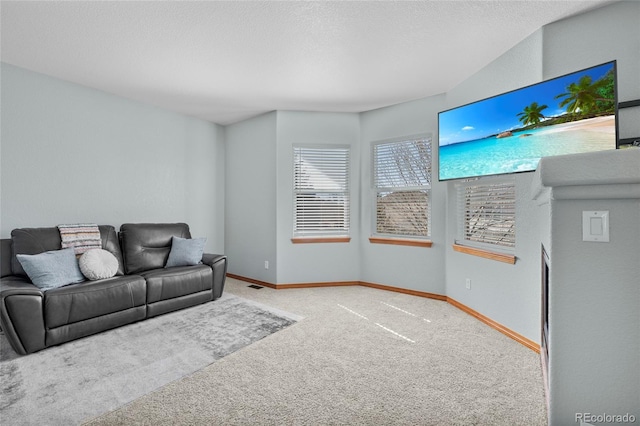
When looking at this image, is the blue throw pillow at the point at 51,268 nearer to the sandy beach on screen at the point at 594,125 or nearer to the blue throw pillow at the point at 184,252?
the blue throw pillow at the point at 184,252

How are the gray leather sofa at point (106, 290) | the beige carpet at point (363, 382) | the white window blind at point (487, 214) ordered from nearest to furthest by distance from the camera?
the beige carpet at point (363, 382), the gray leather sofa at point (106, 290), the white window blind at point (487, 214)

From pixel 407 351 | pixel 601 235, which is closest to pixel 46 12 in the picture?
pixel 601 235

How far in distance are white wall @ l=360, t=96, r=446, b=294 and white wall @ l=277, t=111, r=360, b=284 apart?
0.14 metres

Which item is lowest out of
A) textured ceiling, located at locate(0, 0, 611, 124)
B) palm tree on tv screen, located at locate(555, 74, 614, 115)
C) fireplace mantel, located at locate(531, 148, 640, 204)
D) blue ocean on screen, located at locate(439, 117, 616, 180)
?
fireplace mantel, located at locate(531, 148, 640, 204)

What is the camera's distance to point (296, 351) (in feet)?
7.80

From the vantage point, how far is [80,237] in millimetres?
3105

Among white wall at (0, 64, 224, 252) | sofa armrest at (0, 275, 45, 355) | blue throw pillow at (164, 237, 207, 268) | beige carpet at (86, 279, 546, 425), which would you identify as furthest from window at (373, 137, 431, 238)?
sofa armrest at (0, 275, 45, 355)

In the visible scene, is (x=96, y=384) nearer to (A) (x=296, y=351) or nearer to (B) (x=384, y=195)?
(A) (x=296, y=351)

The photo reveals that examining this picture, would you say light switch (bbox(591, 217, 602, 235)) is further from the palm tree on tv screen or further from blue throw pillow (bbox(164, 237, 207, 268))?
blue throw pillow (bbox(164, 237, 207, 268))

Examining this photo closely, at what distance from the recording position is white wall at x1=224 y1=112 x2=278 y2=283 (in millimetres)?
4426

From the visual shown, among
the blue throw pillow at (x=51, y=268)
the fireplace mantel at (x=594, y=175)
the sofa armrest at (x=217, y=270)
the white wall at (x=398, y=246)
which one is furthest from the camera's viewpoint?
Answer: the white wall at (x=398, y=246)

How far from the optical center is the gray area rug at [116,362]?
5.58 feet

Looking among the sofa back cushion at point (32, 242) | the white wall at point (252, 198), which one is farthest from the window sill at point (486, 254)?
the sofa back cushion at point (32, 242)

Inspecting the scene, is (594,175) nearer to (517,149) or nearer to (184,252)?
(517,149)
